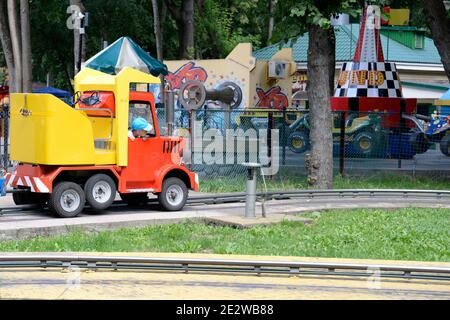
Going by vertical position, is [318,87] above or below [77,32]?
below

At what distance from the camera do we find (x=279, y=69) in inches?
1331

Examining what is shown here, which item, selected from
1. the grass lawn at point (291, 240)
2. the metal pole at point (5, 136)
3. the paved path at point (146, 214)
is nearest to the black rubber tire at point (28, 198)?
the paved path at point (146, 214)

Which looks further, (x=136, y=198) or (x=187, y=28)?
(x=187, y=28)

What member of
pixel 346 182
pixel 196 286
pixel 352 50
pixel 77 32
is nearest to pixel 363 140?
pixel 346 182

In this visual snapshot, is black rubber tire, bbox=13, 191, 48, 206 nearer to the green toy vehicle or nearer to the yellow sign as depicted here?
the green toy vehicle

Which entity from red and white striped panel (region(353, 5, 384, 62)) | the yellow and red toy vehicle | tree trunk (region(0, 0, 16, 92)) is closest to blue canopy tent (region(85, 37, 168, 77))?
tree trunk (region(0, 0, 16, 92))

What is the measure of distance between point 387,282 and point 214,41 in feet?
114

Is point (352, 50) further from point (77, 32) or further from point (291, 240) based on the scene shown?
point (291, 240)

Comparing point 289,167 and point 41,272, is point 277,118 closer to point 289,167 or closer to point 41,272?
point 289,167

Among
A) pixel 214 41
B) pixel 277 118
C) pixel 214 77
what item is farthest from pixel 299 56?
pixel 277 118

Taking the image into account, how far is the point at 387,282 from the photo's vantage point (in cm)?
884

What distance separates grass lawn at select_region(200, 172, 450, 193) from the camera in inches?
749

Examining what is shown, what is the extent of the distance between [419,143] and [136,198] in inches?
433

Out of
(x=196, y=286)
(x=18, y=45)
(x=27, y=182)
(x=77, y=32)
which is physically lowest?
(x=196, y=286)
